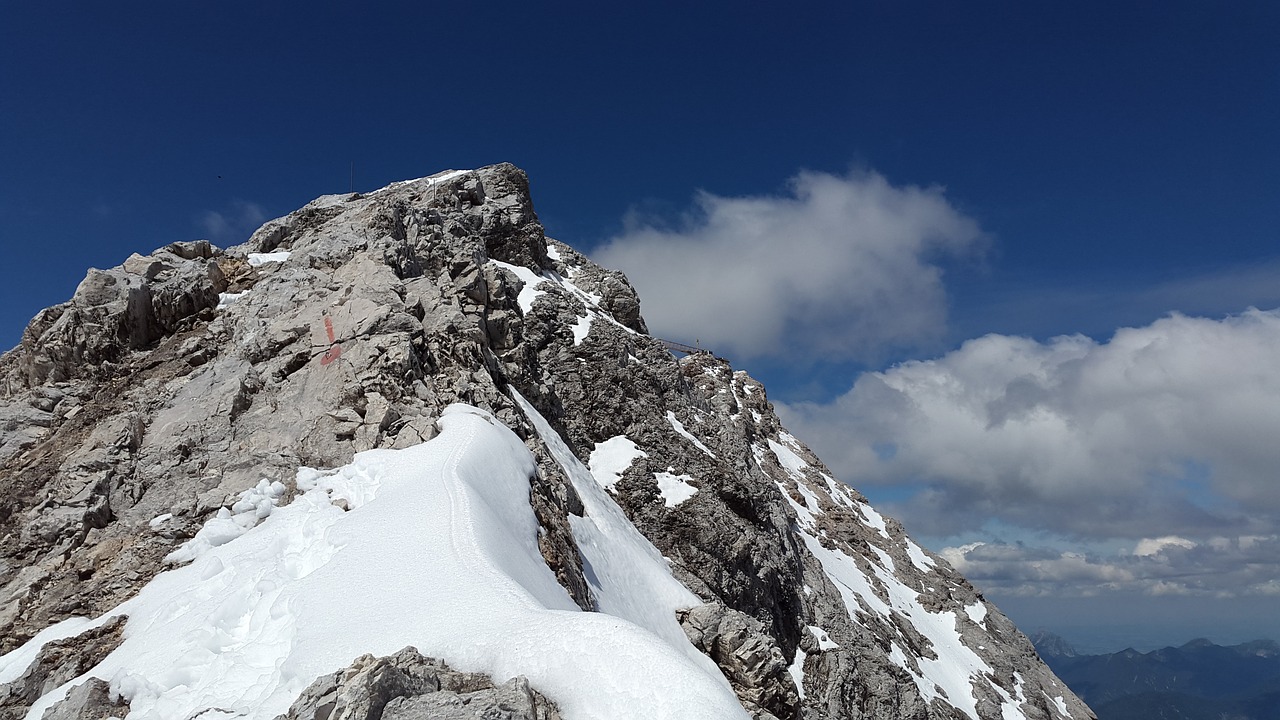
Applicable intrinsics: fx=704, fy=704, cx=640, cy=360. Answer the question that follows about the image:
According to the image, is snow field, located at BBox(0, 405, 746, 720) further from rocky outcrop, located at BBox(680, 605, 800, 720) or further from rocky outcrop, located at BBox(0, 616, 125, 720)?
rocky outcrop, located at BBox(680, 605, 800, 720)

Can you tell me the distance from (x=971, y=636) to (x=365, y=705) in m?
70.0

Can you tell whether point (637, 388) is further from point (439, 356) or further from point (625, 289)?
point (439, 356)

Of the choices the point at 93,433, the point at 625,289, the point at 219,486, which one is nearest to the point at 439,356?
the point at 219,486

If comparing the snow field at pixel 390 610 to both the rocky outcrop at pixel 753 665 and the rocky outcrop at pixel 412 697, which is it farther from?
the rocky outcrop at pixel 753 665

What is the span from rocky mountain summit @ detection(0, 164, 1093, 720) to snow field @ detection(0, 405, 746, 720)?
59mm

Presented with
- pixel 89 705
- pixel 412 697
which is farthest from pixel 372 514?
pixel 412 697

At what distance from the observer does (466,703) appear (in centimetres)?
812

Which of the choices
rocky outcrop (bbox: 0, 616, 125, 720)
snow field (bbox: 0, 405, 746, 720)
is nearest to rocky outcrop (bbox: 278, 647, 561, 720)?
snow field (bbox: 0, 405, 746, 720)

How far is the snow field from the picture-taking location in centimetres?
897

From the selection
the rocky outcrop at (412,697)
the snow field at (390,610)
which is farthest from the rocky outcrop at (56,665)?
the rocky outcrop at (412,697)

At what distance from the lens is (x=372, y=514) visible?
1593 cm

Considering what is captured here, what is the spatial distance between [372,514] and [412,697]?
8183 mm

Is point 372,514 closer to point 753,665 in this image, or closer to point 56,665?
point 56,665

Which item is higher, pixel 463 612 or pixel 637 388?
pixel 637 388
